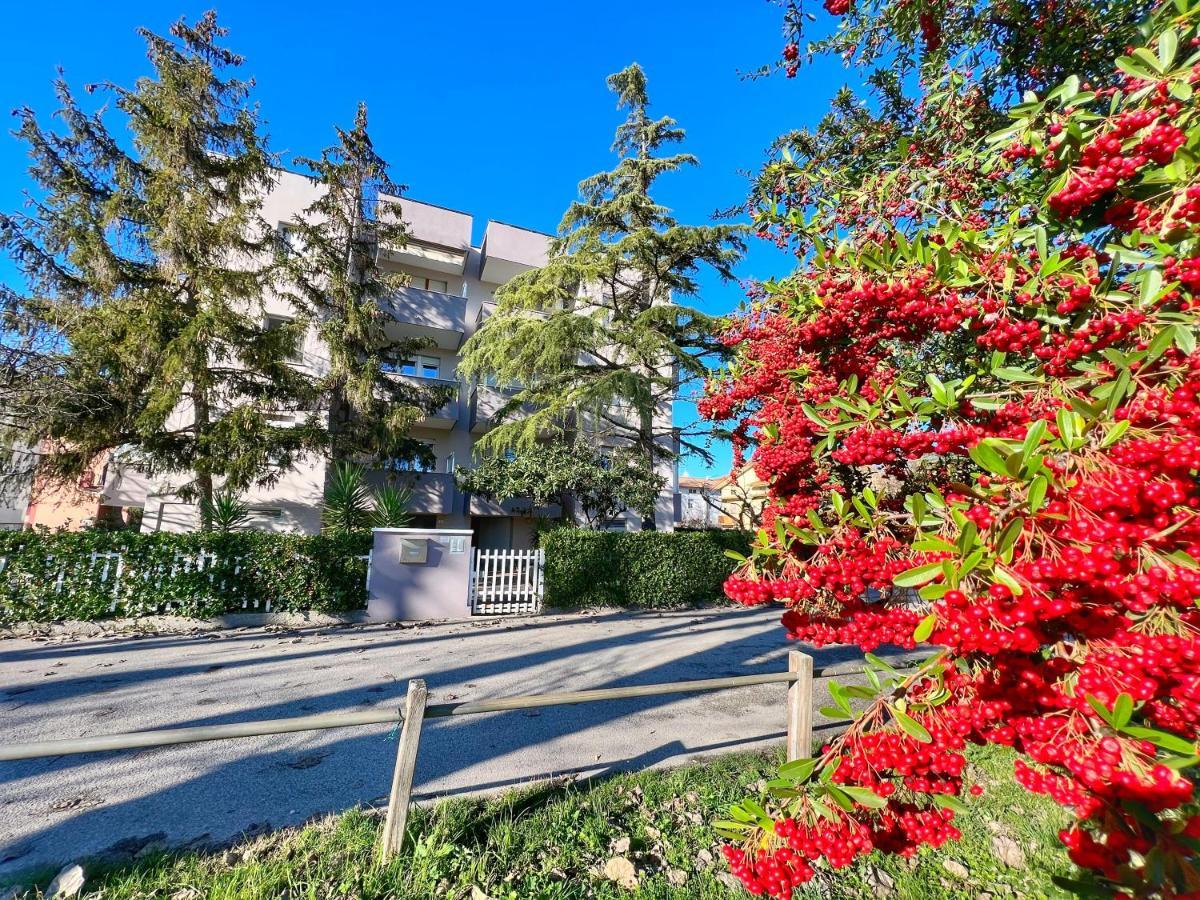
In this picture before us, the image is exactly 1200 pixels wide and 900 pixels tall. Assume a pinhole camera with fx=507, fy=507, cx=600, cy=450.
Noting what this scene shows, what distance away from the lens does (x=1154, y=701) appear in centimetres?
118

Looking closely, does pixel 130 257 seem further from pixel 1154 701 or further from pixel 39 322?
pixel 1154 701

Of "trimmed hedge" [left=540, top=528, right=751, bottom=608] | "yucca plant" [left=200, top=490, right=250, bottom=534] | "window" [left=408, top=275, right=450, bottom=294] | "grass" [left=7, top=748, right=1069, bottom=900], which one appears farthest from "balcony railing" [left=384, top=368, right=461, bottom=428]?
"grass" [left=7, top=748, right=1069, bottom=900]

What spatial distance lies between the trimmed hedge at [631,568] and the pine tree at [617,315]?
5.09 feet

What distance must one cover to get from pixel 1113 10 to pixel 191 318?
43.5 ft

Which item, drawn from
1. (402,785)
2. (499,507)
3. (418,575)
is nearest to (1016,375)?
(402,785)

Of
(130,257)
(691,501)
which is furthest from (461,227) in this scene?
(691,501)

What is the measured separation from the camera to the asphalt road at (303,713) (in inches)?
119

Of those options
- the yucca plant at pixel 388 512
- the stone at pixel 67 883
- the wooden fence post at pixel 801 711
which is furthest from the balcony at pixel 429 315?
the wooden fence post at pixel 801 711

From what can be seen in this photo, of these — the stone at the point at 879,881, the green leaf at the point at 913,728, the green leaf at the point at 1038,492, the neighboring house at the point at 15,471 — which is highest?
the neighboring house at the point at 15,471

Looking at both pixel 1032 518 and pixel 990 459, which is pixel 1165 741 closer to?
pixel 1032 518

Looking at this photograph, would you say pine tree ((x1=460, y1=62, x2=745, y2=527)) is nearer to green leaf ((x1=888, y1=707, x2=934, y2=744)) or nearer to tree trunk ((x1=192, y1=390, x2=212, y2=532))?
tree trunk ((x1=192, y1=390, x2=212, y2=532))

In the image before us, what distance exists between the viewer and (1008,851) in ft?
9.32

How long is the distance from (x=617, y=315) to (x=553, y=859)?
11.7 metres

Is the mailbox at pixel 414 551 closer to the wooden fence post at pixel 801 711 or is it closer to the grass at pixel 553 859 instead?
the grass at pixel 553 859
